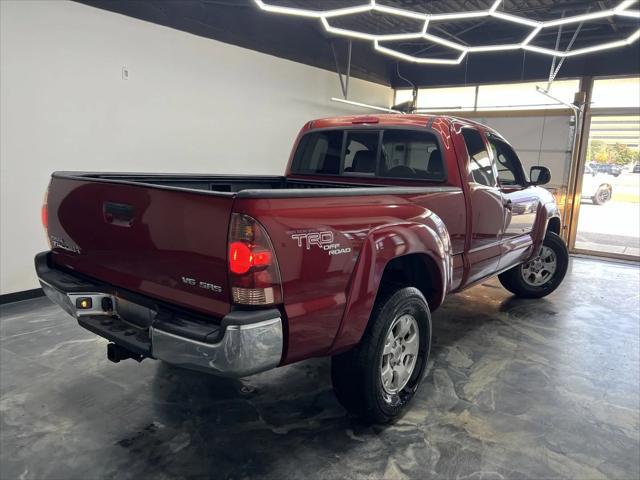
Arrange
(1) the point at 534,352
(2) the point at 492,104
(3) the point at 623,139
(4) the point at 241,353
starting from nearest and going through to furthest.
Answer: (4) the point at 241,353 → (1) the point at 534,352 → (3) the point at 623,139 → (2) the point at 492,104

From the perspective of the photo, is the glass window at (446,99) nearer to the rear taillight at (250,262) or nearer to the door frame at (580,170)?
the door frame at (580,170)

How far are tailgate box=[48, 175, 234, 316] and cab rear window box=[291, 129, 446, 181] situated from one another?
6.08 feet

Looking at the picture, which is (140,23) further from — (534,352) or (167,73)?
(534,352)

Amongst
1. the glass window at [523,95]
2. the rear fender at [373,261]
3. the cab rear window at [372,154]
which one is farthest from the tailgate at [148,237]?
the glass window at [523,95]

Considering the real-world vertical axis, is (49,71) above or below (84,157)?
above

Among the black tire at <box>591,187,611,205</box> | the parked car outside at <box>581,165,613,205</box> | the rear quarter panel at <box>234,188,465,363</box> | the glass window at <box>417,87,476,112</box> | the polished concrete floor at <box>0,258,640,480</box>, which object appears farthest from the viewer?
the glass window at <box>417,87,476,112</box>

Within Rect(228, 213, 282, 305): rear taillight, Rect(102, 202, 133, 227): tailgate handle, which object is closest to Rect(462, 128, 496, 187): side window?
Rect(228, 213, 282, 305): rear taillight

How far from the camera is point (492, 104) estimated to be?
924 centimetres

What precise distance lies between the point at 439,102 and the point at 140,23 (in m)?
6.75

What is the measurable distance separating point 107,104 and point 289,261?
4.21 m

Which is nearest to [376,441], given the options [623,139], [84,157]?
[84,157]

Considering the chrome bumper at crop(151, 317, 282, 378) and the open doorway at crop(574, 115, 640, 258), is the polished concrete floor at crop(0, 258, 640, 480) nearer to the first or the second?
the chrome bumper at crop(151, 317, 282, 378)

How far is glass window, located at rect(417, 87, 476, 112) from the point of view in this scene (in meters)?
9.45

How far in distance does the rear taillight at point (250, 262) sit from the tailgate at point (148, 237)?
0.04m
